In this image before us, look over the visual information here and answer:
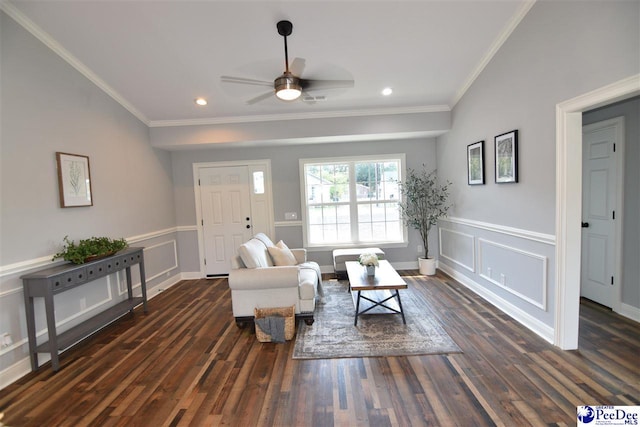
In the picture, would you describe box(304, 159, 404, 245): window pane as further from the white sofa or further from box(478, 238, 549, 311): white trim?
the white sofa

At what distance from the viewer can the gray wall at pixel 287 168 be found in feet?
16.5

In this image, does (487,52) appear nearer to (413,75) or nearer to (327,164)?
(413,75)

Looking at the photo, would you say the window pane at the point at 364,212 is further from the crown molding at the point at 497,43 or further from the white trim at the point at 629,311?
the white trim at the point at 629,311

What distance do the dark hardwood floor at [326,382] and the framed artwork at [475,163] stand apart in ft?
5.70

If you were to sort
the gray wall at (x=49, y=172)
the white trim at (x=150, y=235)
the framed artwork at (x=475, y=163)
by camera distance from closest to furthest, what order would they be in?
the gray wall at (x=49, y=172)
the framed artwork at (x=475, y=163)
the white trim at (x=150, y=235)

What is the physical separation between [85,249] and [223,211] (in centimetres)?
240

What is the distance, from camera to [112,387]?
87.1 inches

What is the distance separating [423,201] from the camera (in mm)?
4902

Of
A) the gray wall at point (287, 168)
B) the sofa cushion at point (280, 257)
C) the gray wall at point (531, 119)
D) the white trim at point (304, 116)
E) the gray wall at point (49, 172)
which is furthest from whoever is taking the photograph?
the gray wall at point (287, 168)

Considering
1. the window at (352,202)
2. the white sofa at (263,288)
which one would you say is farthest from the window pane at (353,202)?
the white sofa at (263,288)

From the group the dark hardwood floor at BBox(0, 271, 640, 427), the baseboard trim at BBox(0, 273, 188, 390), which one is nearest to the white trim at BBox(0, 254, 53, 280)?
the baseboard trim at BBox(0, 273, 188, 390)

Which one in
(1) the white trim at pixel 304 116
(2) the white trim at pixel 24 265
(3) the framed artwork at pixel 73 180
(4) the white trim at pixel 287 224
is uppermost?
(1) the white trim at pixel 304 116

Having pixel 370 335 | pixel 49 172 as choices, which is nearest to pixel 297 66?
pixel 370 335

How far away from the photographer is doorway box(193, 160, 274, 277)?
508 cm
